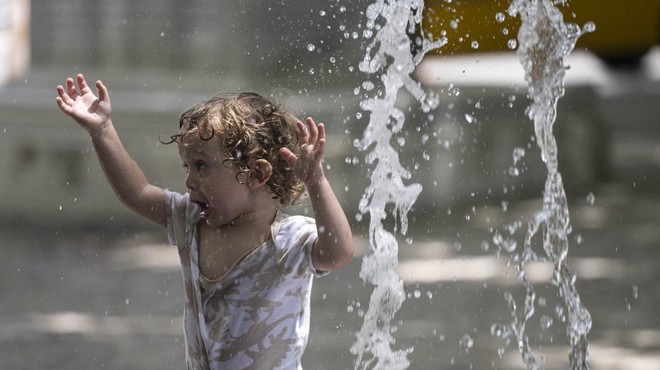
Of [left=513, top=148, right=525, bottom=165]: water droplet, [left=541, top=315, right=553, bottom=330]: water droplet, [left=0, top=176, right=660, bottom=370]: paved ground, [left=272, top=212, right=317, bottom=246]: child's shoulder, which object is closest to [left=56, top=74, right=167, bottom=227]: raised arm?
[left=272, top=212, right=317, bottom=246]: child's shoulder

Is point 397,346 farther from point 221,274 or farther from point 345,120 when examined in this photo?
point 345,120

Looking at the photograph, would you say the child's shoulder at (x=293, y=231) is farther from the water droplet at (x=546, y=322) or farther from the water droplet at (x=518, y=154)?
the water droplet at (x=518, y=154)

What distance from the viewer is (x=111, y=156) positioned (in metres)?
2.18

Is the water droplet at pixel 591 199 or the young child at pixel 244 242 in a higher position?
the young child at pixel 244 242

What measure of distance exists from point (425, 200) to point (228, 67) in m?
1.38

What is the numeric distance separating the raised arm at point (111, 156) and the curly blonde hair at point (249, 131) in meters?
0.13

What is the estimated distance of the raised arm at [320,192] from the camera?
6.39 ft

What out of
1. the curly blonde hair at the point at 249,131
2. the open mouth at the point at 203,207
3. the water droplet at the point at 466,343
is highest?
the curly blonde hair at the point at 249,131

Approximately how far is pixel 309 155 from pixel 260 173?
6.9 inches

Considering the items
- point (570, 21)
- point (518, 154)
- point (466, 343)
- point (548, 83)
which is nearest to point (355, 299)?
point (466, 343)

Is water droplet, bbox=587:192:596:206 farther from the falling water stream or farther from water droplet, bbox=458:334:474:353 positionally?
the falling water stream

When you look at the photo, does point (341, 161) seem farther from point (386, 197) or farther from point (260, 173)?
point (260, 173)

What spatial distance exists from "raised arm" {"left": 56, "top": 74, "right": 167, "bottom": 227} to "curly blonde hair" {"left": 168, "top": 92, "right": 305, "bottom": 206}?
126 millimetres

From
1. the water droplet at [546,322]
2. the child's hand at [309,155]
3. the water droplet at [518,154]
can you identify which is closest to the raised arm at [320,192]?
the child's hand at [309,155]
